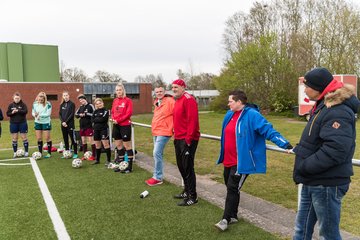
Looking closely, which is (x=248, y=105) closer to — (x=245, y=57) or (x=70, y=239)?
Answer: (x=70, y=239)

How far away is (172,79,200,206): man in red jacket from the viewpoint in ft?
16.3

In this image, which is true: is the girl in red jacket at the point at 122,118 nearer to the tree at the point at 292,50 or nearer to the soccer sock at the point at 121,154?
the soccer sock at the point at 121,154

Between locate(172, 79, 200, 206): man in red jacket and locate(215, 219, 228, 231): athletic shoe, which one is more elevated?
locate(172, 79, 200, 206): man in red jacket

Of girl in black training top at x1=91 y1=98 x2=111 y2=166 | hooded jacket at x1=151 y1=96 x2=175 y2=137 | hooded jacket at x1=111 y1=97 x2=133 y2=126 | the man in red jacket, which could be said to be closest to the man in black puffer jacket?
the man in red jacket

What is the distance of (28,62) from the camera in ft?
158

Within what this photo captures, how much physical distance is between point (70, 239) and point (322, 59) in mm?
29530

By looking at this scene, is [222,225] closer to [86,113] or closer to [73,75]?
[86,113]

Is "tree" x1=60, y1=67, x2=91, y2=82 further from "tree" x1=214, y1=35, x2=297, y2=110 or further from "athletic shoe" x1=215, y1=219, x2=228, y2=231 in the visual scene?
"athletic shoe" x1=215, y1=219, x2=228, y2=231

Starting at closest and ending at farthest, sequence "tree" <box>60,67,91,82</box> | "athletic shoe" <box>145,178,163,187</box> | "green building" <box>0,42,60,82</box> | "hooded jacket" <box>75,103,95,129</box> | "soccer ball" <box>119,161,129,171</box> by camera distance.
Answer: "athletic shoe" <box>145,178,163,187</box>, "soccer ball" <box>119,161,129,171</box>, "hooded jacket" <box>75,103,95,129</box>, "green building" <box>0,42,60,82</box>, "tree" <box>60,67,91,82</box>

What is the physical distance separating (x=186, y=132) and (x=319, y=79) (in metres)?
2.67

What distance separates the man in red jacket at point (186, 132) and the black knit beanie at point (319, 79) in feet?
7.88

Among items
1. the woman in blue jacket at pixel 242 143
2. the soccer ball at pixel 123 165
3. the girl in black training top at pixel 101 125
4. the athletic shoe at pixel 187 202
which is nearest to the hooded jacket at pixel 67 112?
the girl in black training top at pixel 101 125

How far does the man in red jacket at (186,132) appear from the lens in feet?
16.3

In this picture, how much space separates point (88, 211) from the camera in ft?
16.2
